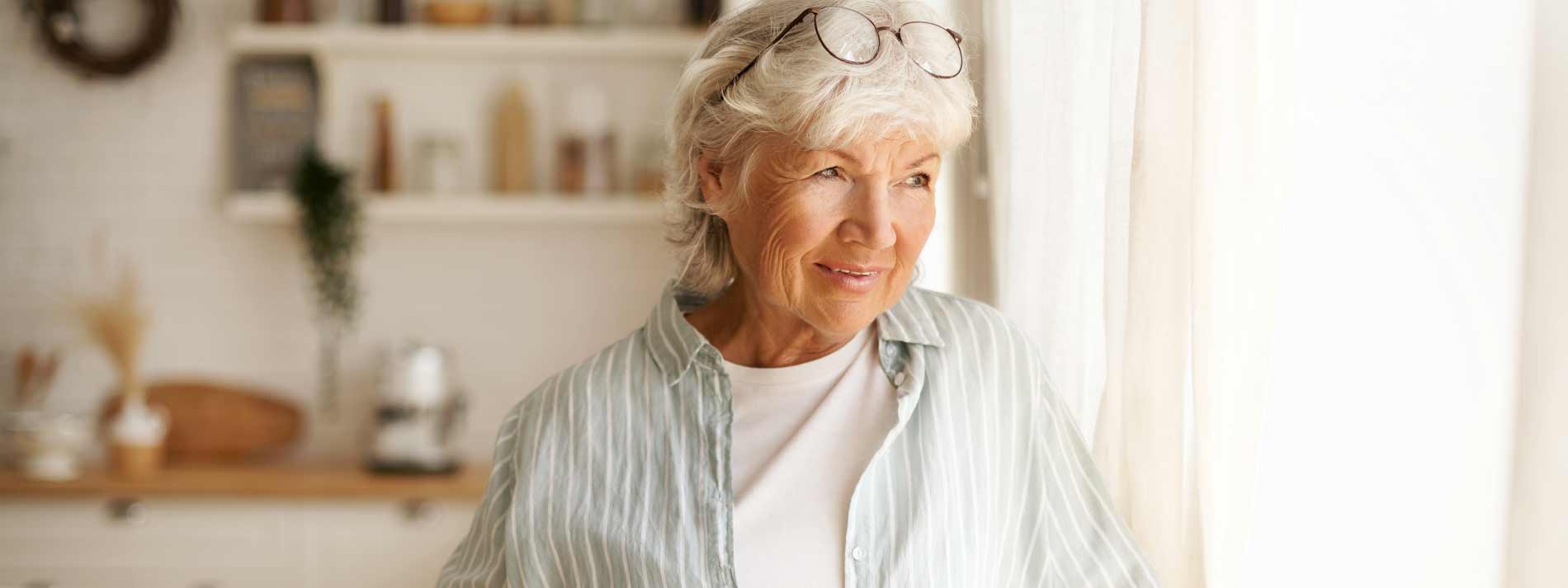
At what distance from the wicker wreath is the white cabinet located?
123cm

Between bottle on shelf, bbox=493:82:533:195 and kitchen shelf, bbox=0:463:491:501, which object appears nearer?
kitchen shelf, bbox=0:463:491:501

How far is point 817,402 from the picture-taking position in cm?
132

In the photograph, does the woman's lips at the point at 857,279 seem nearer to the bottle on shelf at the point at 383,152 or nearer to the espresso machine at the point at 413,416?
the espresso machine at the point at 413,416

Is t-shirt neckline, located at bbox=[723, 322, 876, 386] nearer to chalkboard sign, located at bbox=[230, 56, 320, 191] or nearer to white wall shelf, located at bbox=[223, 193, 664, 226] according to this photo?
white wall shelf, located at bbox=[223, 193, 664, 226]

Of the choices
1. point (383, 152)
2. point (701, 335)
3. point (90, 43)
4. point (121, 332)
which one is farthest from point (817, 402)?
point (90, 43)

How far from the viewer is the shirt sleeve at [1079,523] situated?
1.19 metres

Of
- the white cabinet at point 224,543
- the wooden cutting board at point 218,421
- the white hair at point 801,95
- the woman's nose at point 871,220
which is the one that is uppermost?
the white hair at point 801,95

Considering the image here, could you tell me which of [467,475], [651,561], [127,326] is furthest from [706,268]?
[127,326]

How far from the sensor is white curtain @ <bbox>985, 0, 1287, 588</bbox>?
1046mm

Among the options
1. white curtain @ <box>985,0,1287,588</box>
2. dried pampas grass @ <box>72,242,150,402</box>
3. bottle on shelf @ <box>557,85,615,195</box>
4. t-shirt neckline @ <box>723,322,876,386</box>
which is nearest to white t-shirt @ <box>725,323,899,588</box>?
t-shirt neckline @ <box>723,322,876,386</box>

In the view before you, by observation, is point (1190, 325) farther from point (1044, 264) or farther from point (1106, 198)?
point (1044, 264)

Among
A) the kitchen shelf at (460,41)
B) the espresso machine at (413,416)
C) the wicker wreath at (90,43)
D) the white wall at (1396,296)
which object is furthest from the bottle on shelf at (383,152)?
the white wall at (1396,296)

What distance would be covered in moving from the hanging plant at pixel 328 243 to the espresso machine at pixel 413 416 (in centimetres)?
27

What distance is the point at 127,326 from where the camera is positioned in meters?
3.41
